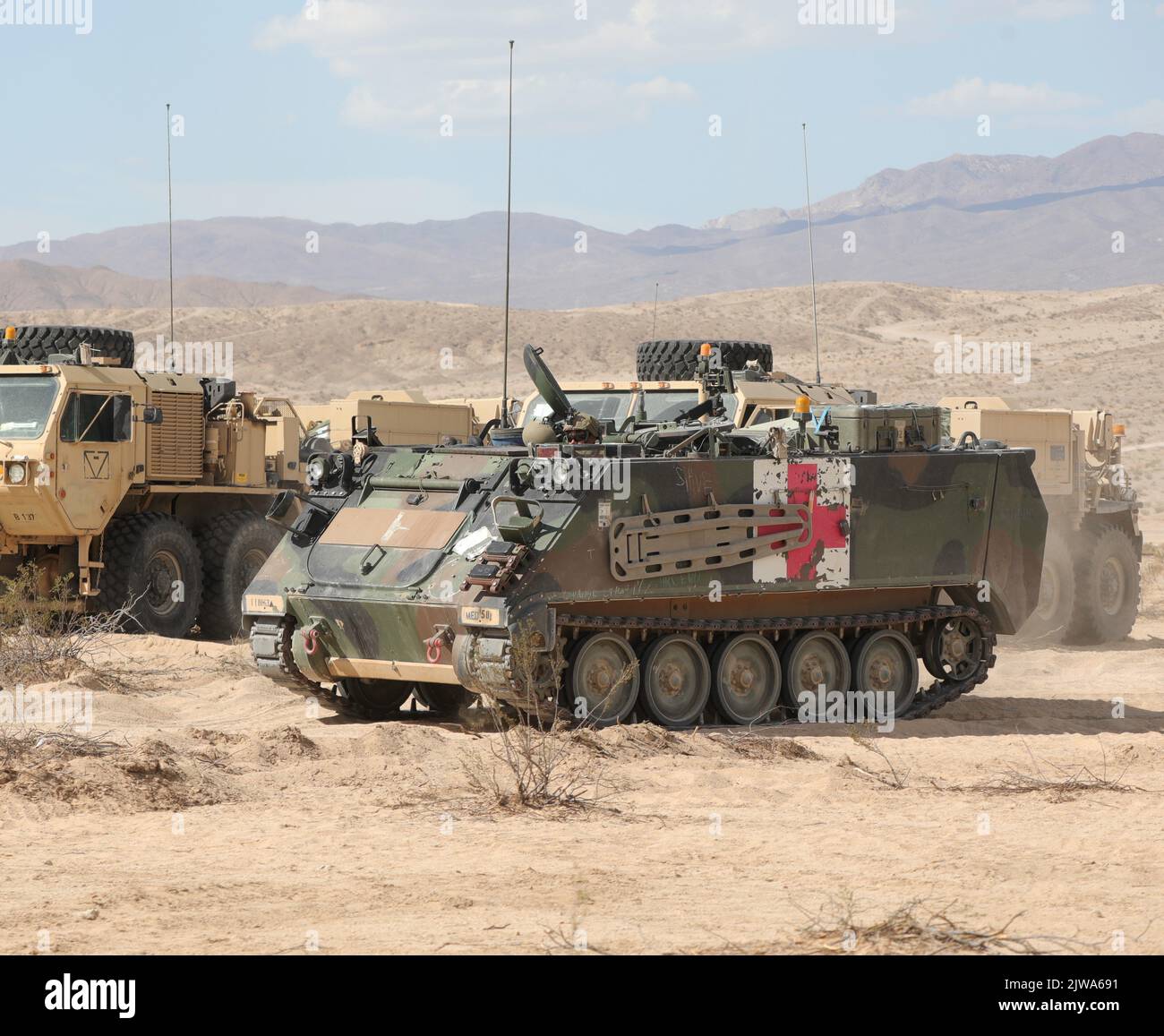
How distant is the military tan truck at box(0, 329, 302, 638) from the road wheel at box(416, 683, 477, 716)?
11.7 ft

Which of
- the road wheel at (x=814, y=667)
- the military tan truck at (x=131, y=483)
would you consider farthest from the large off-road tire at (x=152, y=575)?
the road wheel at (x=814, y=667)

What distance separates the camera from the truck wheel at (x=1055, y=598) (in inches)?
833

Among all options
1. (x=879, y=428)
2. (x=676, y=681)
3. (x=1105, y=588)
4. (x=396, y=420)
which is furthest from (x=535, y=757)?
(x=396, y=420)

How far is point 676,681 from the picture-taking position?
535 inches

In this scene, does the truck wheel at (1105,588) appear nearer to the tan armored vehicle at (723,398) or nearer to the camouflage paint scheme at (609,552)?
the tan armored vehicle at (723,398)

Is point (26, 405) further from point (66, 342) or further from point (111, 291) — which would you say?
point (111, 291)

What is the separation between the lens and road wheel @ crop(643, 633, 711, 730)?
13.4 metres

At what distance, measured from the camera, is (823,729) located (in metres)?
13.9

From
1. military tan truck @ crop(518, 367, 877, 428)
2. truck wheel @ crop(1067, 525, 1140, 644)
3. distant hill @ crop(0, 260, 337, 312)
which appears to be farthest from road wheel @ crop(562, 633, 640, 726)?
distant hill @ crop(0, 260, 337, 312)

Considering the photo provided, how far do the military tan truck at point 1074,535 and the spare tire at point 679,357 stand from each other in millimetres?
2371
